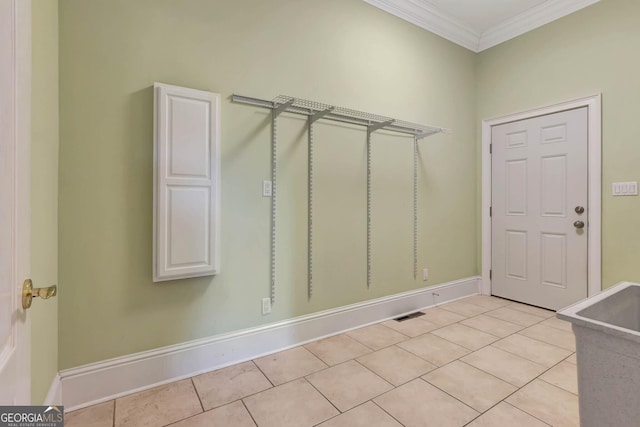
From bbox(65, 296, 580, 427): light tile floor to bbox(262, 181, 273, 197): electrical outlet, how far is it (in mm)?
1193

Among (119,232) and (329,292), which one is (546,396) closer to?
(329,292)

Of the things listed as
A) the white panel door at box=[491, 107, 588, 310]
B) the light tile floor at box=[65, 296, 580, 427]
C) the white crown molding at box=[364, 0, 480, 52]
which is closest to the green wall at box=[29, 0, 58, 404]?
the light tile floor at box=[65, 296, 580, 427]

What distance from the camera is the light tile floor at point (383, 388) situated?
154cm

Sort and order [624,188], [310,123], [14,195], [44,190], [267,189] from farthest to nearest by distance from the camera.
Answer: [624,188], [310,123], [267,189], [44,190], [14,195]

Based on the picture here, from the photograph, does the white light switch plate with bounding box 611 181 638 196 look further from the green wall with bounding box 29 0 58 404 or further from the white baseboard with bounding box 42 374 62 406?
the white baseboard with bounding box 42 374 62 406

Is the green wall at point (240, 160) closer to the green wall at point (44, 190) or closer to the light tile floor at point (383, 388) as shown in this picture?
the green wall at point (44, 190)

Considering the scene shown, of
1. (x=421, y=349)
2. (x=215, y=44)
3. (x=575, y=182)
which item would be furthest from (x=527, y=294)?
(x=215, y=44)

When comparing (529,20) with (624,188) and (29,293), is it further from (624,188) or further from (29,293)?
(29,293)

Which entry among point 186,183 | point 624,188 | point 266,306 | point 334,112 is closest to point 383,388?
point 266,306

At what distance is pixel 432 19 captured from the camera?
3240 millimetres

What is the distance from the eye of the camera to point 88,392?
1659mm

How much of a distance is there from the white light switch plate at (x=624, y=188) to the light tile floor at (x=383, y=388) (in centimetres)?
136

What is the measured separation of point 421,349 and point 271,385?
3.83 ft

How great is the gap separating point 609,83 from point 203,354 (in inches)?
163
